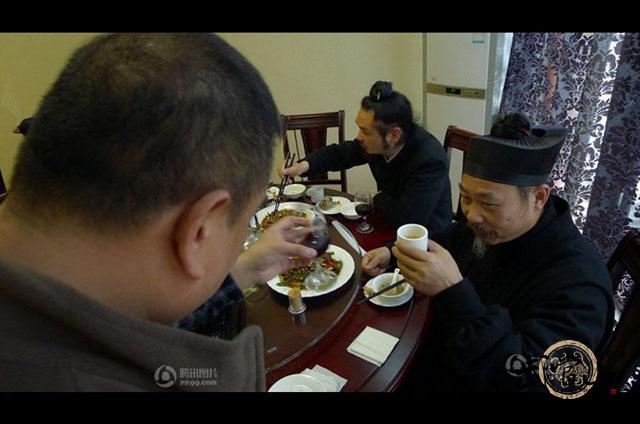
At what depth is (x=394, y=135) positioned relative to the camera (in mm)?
2238

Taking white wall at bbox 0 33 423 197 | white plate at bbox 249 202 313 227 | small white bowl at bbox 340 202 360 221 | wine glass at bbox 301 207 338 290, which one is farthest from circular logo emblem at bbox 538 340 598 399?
white wall at bbox 0 33 423 197

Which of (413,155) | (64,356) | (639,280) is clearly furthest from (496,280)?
(64,356)

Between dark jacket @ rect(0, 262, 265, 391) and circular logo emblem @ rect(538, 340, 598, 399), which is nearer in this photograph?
dark jacket @ rect(0, 262, 265, 391)

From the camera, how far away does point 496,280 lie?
1449mm

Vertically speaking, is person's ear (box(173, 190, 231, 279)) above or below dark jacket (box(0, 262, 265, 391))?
above

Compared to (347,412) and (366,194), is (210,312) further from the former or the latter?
(366,194)

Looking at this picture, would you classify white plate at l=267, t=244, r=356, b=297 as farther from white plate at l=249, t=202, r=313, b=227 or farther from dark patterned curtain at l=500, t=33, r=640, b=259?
dark patterned curtain at l=500, t=33, r=640, b=259

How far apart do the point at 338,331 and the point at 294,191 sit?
49.3 inches

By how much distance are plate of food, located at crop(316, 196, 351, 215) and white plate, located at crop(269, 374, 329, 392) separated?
3.57ft

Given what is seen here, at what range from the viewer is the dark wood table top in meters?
1.10

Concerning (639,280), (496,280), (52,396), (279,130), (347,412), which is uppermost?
(279,130)

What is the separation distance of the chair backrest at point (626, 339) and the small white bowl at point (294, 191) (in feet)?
5.24

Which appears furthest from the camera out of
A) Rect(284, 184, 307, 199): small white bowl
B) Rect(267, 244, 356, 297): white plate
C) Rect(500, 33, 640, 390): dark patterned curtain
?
Rect(284, 184, 307, 199): small white bowl
